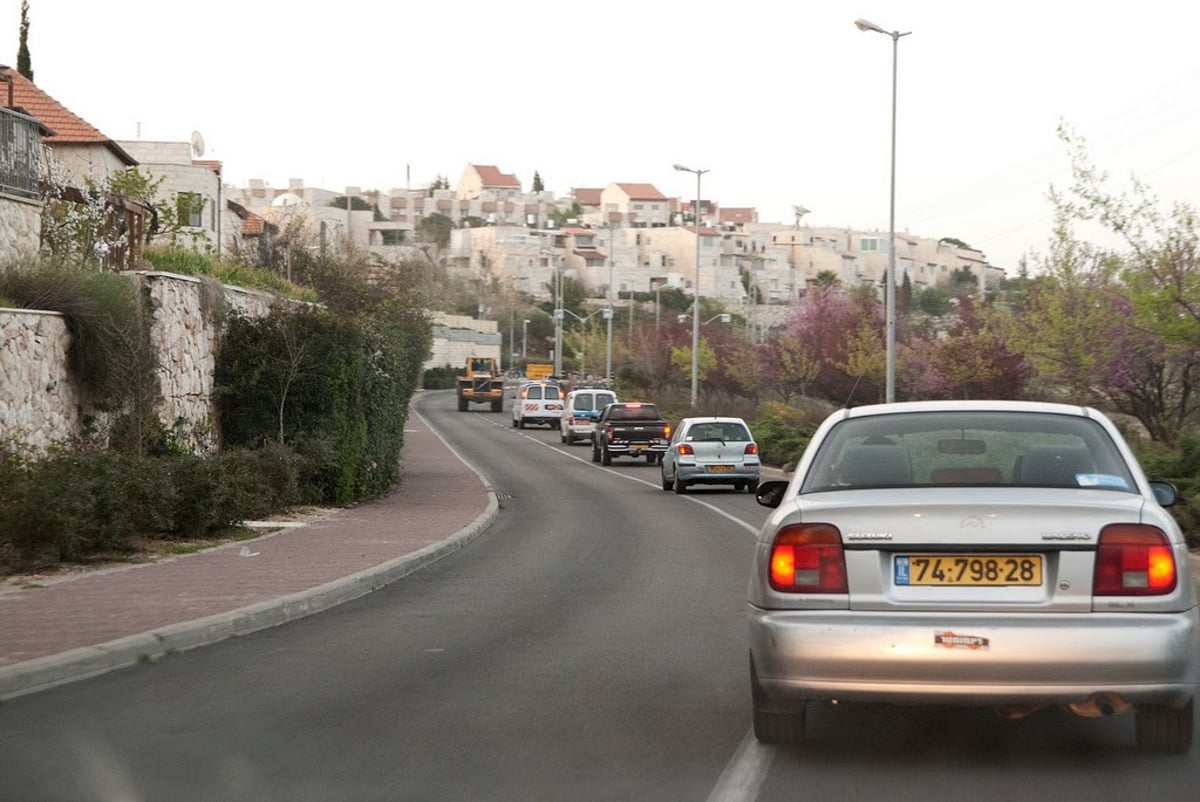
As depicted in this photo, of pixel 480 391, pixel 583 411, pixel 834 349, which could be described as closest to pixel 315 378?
pixel 583 411

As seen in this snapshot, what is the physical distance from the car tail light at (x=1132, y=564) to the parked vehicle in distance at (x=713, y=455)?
965 inches

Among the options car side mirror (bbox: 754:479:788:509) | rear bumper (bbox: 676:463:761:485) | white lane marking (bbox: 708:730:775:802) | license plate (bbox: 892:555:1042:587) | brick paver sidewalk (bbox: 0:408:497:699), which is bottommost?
rear bumper (bbox: 676:463:761:485)

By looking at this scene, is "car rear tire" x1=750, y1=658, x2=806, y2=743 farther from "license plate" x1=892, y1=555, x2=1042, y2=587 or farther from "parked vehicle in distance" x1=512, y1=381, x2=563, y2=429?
"parked vehicle in distance" x1=512, y1=381, x2=563, y2=429

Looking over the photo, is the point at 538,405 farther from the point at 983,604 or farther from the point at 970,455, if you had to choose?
the point at 983,604

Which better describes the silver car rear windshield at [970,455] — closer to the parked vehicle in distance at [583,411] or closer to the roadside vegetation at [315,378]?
the roadside vegetation at [315,378]

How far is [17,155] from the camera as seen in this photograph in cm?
2242

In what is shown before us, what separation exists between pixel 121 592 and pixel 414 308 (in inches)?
1118

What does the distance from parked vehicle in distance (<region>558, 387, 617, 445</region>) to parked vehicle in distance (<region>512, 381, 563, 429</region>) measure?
37.1 ft

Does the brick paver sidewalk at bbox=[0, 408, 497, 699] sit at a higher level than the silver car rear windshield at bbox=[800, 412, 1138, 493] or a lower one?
lower

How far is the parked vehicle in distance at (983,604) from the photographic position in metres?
6.25

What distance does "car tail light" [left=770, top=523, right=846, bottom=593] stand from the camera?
6.58 meters

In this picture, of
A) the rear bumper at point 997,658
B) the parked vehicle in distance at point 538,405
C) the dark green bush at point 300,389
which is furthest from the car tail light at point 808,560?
the parked vehicle in distance at point 538,405

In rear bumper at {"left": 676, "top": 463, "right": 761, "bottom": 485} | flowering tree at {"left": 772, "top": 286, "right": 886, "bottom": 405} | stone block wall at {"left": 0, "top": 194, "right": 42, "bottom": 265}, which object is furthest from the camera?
flowering tree at {"left": 772, "top": 286, "right": 886, "bottom": 405}

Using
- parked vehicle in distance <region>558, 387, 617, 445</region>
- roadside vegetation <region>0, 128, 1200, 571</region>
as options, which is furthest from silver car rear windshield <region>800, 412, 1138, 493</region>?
parked vehicle in distance <region>558, 387, 617, 445</region>
